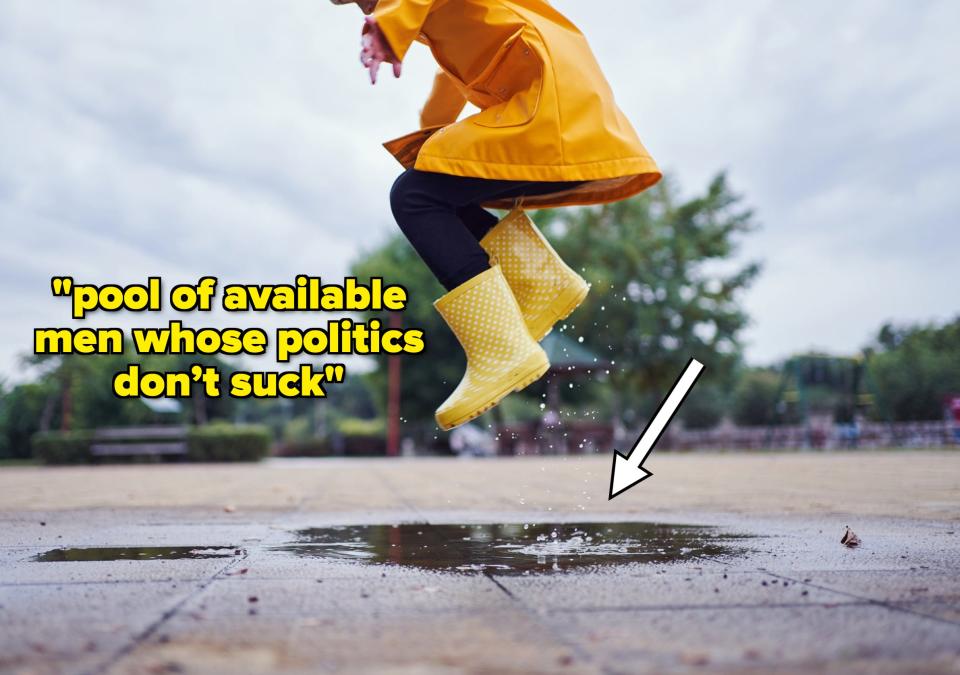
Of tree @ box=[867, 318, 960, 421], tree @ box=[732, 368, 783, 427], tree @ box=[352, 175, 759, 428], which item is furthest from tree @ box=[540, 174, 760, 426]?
tree @ box=[732, 368, 783, 427]

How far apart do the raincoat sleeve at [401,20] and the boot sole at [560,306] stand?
1085 mm

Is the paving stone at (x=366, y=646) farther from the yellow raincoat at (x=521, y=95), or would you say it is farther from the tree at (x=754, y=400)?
the tree at (x=754, y=400)

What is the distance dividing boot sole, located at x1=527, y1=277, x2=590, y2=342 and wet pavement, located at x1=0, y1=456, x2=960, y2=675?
815 mm

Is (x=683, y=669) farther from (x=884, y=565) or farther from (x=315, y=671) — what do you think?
(x=884, y=565)

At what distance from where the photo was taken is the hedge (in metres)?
22.0

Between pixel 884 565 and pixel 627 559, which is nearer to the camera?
pixel 884 565

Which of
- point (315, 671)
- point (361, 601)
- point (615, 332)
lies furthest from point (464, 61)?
point (615, 332)

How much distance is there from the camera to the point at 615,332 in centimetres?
3100

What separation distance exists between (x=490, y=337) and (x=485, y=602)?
1.25m

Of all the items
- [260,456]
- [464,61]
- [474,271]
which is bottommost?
[260,456]

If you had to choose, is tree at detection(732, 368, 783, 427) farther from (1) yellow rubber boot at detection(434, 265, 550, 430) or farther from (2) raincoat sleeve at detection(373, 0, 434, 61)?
(2) raincoat sleeve at detection(373, 0, 434, 61)

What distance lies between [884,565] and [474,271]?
1564 millimetres

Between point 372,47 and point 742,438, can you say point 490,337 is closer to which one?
point 372,47

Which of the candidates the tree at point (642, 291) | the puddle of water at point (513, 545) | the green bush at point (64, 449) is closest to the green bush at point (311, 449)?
the tree at point (642, 291)
